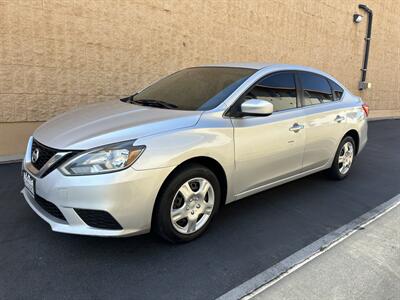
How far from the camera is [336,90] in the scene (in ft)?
17.0

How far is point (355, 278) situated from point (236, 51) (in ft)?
21.8

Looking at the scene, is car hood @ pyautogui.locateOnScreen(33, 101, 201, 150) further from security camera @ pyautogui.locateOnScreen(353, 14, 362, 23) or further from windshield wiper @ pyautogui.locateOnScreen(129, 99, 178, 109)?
security camera @ pyautogui.locateOnScreen(353, 14, 362, 23)

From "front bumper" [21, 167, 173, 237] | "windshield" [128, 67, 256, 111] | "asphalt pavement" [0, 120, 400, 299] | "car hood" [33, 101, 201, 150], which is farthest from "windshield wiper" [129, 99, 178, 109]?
"asphalt pavement" [0, 120, 400, 299]

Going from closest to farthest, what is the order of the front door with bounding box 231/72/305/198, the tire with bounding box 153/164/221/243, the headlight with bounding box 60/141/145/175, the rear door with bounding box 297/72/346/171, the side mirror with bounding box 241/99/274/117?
1. the headlight with bounding box 60/141/145/175
2. the tire with bounding box 153/164/221/243
3. the side mirror with bounding box 241/99/274/117
4. the front door with bounding box 231/72/305/198
5. the rear door with bounding box 297/72/346/171

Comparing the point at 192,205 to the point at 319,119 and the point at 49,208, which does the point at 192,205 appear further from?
the point at 319,119

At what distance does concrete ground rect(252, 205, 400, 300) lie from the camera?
8.78 feet

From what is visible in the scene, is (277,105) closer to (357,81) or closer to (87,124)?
(87,124)

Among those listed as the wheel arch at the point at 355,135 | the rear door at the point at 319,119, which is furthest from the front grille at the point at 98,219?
the wheel arch at the point at 355,135

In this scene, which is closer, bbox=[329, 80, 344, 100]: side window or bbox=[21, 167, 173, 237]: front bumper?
bbox=[21, 167, 173, 237]: front bumper

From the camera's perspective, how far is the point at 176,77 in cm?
446

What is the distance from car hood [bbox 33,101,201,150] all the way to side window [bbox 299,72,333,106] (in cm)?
177

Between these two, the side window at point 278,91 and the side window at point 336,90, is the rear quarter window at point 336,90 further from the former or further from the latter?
the side window at point 278,91

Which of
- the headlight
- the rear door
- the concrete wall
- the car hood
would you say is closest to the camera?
the headlight

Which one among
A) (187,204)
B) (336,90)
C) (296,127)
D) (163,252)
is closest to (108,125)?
(187,204)
